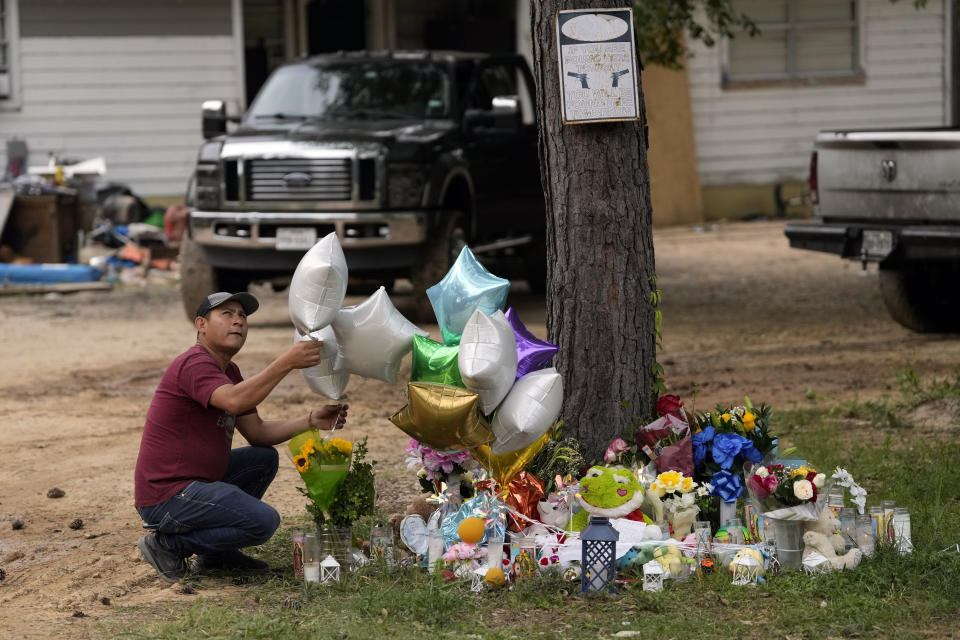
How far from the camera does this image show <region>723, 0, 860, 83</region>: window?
2148 cm

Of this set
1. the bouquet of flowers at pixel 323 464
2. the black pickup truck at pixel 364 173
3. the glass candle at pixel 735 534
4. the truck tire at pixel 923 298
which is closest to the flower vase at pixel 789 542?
the glass candle at pixel 735 534

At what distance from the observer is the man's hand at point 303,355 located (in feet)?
16.4

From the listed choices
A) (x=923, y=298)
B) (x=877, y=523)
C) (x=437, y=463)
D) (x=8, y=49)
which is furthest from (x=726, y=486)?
(x=8, y=49)

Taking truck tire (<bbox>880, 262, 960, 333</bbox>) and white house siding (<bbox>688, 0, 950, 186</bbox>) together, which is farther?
white house siding (<bbox>688, 0, 950, 186</bbox>)

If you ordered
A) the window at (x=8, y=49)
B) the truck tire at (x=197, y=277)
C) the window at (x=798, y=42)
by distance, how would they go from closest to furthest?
1. the truck tire at (x=197, y=277)
2. the window at (x=8, y=49)
3. the window at (x=798, y=42)

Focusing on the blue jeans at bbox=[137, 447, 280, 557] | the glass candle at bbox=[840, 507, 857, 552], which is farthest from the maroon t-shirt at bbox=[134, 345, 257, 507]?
the glass candle at bbox=[840, 507, 857, 552]

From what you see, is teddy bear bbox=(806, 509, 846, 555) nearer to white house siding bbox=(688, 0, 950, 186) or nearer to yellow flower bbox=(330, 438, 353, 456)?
yellow flower bbox=(330, 438, 353, 456)

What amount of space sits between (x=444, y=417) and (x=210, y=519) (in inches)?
40.0

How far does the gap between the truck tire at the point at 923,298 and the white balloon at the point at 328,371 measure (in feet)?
21.2

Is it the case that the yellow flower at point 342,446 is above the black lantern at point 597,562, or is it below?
above

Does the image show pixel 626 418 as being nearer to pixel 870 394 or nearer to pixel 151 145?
pixel 870 394

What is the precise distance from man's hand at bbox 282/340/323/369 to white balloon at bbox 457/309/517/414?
0.53 m

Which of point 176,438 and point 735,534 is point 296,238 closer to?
point 176,438

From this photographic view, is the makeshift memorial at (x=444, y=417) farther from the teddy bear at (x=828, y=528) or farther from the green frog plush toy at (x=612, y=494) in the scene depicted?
the teddy bear at (x=828, y=528)
